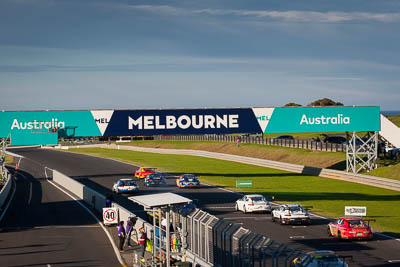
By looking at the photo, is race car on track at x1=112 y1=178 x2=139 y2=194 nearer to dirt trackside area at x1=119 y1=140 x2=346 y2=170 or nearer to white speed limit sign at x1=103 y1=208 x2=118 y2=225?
white speed limit sign at x1=103 y1=208 x2=118 y2=225

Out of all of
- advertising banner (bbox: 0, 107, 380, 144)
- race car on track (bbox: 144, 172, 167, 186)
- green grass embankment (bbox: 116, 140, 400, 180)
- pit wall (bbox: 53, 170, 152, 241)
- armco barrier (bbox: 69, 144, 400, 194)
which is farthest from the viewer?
race car on track (bbox: 144, 172, 167, 186)

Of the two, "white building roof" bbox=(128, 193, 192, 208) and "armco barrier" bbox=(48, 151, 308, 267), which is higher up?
"white building roof" bbox=(128, 193, 192, 208)

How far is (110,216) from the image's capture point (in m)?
33.1

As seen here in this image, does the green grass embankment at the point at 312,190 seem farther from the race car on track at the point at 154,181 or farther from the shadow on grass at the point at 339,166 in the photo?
the shadow on grass at the point at 339,166

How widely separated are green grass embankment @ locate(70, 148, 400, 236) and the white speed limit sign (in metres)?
13.8

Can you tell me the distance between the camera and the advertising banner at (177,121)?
3875 cm

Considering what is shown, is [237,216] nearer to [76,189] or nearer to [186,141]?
[76,189]

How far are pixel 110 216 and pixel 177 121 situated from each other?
458 inches

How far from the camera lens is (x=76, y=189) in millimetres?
51469

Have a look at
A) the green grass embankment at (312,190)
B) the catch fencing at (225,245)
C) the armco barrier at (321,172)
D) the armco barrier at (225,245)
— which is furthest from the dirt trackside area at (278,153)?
the armco barrier at (225,245)

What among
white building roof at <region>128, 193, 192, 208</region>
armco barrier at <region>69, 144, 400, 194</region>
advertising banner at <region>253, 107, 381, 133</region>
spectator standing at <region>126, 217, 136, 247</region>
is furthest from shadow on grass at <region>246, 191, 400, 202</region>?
white building roof at <region>128, 193, 192, 208</region>

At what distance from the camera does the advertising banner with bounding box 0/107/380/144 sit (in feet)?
127

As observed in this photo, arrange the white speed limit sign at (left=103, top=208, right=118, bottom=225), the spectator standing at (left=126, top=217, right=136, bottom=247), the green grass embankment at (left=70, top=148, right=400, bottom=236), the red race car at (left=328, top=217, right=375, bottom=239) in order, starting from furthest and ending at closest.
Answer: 1. the green grass embankment at (left=70, top=148, right=400, bottom=236)
2. the white speed limit sign at (left=103, top=208, right=118, bottom=225)
3. the red race car at (left=328, top=217, right=375, bottom=239)
4. the spectator standing at (left=126, top=217, right=136, bottom=247)

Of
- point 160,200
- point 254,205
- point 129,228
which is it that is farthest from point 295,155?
point 160,200
